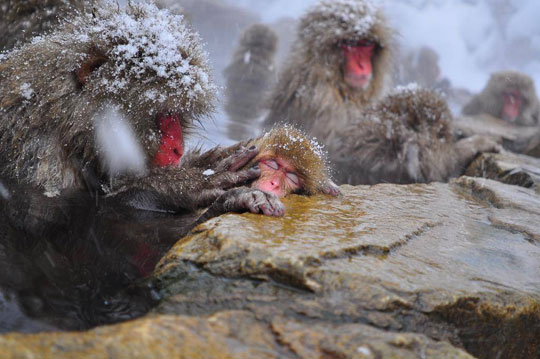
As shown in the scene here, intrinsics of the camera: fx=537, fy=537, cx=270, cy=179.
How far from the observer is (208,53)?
2.21 m

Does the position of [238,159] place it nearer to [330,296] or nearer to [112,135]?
[112,135]

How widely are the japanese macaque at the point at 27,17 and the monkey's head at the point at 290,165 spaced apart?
3.98ft

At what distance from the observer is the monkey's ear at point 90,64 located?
1.90 meters

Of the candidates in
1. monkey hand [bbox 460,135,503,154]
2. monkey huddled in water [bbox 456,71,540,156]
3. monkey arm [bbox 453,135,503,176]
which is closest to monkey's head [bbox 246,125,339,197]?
monkey arm [bbox 453,135,503,176]

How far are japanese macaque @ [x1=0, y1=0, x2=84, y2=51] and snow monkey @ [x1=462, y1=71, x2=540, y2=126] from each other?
581 cm

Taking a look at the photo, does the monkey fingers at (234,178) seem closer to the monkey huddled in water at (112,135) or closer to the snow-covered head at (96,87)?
the monkey huddled in water at (112,135)

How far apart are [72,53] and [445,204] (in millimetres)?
1519

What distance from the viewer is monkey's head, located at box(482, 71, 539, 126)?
677cm

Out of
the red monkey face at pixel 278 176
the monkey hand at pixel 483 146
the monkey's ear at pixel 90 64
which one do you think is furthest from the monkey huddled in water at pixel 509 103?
the monkey's ear at pixel 90 64

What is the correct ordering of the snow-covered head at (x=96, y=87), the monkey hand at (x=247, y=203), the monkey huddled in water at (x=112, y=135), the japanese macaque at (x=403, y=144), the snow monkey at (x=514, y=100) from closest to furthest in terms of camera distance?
the monkey hand at (x=247, y=203) < the monkey huddled in water at (x=112, y=135) < the snow-covered head at (x=96, y=87) < the japanese macaque at (x=403, y=144) < the snow monkey at (x=514, y=100)

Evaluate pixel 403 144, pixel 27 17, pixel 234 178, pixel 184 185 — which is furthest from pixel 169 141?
pixel 403 144

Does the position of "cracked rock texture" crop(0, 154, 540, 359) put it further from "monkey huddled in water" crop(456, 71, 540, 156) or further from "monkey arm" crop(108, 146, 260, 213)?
"monkey huddled in water" crop(456, 71, 540, 156)

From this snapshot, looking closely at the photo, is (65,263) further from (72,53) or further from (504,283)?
(504,283)

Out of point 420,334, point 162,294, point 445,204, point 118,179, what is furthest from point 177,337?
point 445,204
